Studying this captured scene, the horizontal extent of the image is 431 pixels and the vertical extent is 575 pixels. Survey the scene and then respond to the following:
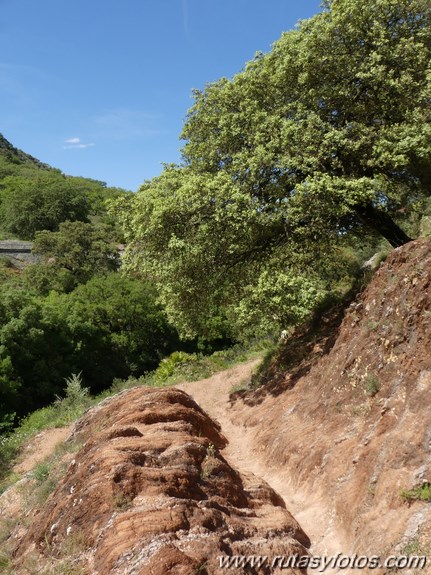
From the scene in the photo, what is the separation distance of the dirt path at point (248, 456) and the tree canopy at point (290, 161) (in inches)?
126

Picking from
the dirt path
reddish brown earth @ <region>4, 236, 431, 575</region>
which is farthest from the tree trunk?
the dirt path

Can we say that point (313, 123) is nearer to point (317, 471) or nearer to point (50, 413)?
point (317, 471)

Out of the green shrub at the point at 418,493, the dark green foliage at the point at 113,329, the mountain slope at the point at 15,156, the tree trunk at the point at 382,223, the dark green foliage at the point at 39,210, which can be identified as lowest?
the green shrub at the point at 418,493

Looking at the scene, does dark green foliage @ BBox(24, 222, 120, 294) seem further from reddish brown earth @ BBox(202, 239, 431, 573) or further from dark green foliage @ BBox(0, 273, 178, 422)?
reddish brown earth @ BBox(202, 239, 431, 573)

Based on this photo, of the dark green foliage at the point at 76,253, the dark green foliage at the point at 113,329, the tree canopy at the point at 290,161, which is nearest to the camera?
the tree canopy at the point at 290,161

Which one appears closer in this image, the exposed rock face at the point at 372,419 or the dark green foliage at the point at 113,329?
the exposed rock face at the point at 372,419

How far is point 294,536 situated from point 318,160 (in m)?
9.34

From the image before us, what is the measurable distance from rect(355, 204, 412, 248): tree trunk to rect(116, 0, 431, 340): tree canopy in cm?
4

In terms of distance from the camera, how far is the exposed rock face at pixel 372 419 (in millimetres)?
5605

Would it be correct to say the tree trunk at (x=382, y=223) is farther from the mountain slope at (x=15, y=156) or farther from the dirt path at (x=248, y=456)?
the mountain slope at (x=15, y=156)

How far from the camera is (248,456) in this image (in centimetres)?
1029

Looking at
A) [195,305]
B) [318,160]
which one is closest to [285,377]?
[195,305]

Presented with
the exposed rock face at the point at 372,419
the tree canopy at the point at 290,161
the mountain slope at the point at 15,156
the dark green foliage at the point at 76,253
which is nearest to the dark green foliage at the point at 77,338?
the dark green foliage at the point at 76,253

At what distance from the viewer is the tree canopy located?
473 inches
